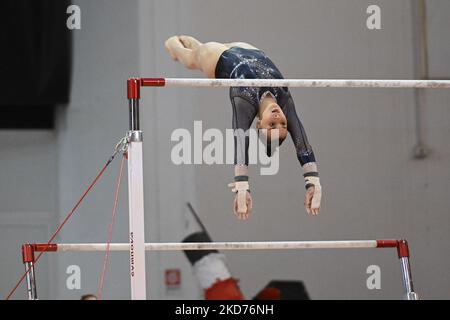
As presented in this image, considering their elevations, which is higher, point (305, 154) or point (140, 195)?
point (305, 154)

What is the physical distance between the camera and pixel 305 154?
4.68 metres

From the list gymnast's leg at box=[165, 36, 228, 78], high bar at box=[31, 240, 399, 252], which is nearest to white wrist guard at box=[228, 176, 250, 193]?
high bar at box=[31, 240, 399, 252]

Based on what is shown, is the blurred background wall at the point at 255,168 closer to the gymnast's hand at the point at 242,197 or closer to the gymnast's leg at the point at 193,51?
the gymnast's leg at the point at 193,51

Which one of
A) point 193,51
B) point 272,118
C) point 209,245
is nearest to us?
point 209,245

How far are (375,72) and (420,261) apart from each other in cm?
107

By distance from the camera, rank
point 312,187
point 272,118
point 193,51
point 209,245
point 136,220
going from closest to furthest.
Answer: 1. point 136,220
2. point 209,245
3. point 272,118
4. point 312,187
5. point 193,51

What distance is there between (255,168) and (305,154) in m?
0.69

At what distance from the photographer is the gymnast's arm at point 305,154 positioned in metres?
4.67

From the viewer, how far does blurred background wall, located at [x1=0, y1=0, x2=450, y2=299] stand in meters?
5.25

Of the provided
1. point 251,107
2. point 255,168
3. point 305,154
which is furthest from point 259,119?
point 255,168

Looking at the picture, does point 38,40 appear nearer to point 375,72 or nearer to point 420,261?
point 375,72

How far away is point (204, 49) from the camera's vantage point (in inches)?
205

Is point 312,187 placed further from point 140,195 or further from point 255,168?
point 140,195
